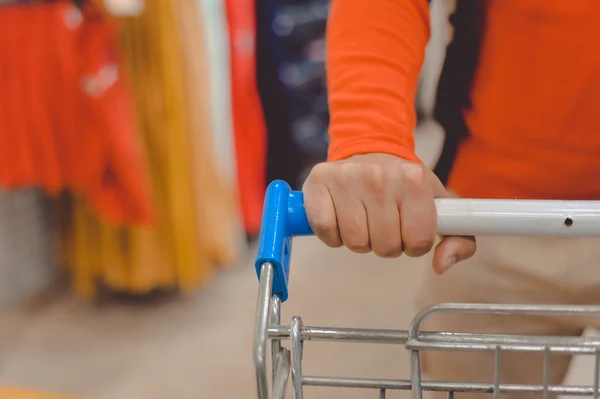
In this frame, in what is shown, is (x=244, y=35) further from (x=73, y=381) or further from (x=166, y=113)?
(x=73, y=381)

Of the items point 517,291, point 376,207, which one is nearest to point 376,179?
point 376,207

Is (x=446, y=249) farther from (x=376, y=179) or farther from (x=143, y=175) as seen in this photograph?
(x=143, y=175)

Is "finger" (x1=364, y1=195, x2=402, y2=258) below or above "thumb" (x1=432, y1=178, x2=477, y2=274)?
above

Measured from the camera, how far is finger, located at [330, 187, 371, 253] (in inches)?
15.9

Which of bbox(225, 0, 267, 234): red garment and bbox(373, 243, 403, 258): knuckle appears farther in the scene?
bbox(225, 0, 267, 234): red garment

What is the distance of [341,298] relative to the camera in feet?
2.69

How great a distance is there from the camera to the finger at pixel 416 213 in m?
0.40

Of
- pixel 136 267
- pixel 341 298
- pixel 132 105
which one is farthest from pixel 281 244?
pixel 136 267

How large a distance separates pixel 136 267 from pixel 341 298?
0.79 metres

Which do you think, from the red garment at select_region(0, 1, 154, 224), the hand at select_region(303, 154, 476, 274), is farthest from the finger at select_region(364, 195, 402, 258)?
the red garment at select_region(0, 1, 154, 224)

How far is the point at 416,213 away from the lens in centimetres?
40

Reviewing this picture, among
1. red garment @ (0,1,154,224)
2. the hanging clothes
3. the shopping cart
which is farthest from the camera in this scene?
the hanging clothes

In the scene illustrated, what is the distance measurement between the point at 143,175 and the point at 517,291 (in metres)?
0.93

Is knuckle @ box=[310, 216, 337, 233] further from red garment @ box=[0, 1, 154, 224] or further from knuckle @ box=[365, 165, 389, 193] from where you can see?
red garment @ box=[0, 1, 154, 224]
